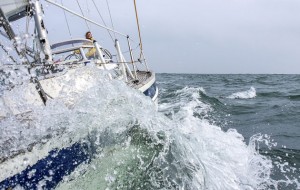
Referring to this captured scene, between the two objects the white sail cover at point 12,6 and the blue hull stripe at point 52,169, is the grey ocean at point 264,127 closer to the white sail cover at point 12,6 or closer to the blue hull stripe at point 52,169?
the blue hull stripe at point 52,169

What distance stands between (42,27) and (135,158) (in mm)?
2769

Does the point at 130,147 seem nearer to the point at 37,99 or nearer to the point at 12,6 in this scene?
the point at 37,99

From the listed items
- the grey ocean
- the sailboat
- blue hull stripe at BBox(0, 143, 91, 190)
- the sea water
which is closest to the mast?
the sailboat

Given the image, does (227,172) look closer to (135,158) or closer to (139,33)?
(135,158)

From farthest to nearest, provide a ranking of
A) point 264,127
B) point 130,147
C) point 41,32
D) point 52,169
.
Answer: point 264,127, point 41,32, point 130,147, point 52,169

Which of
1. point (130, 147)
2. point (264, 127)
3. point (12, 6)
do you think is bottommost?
point (264, 127)

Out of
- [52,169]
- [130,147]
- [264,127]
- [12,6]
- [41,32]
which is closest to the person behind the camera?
[52,169]

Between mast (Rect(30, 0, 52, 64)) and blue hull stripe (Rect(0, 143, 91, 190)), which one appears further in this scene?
mast (Rect(30, 0, 52, 64))

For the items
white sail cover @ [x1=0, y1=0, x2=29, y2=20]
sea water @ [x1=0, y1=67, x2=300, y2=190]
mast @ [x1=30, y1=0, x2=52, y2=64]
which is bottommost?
sea water @ [x1=0, y1=67, x2=300, y2=190]

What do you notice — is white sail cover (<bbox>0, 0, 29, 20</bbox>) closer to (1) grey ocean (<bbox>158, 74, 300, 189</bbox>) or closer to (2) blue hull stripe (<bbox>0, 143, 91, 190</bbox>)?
(1) grey ocean (<bbox>158, 74, 300, 189</bbox>)

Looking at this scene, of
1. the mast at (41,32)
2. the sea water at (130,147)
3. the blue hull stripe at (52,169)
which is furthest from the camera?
the mast at (41,32)

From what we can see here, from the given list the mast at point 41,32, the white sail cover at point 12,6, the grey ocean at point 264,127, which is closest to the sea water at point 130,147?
the grey ocean at point 264,127

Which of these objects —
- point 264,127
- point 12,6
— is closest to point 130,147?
point 12,6

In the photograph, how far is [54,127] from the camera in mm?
3227
